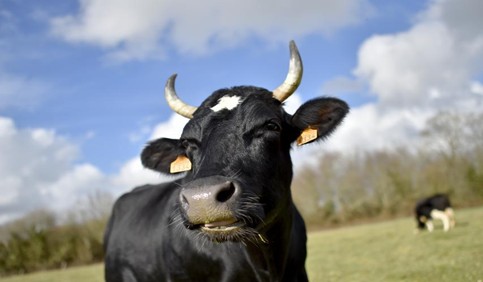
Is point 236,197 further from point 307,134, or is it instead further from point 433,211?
point 433,211

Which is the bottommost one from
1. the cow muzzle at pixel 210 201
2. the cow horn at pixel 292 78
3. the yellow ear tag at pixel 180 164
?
the cow muzzle at pixel 210 201

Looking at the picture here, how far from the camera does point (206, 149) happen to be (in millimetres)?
4090

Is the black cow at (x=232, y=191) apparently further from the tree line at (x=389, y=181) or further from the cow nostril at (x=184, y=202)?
the tree line at (x=389, y=181)

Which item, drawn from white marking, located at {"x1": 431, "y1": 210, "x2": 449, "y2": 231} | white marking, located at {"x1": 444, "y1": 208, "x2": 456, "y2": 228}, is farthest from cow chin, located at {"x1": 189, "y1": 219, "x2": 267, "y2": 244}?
white marking, located at {"x1": 444, "y1": 208, "x2": 456, "y2": 228}

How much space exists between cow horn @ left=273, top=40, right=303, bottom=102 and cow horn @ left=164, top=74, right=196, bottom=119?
101 centimetres

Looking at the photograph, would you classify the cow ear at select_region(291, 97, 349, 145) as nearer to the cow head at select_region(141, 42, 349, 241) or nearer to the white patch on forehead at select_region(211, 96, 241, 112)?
the cow head at select_region(141, 42, 349, 241)

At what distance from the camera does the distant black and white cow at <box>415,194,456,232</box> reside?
84.1 ft

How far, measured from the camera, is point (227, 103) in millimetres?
4594

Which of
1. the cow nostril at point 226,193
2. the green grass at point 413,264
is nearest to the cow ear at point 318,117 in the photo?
the cow nostril at point 226,193

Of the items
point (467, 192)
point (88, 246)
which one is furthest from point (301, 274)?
point (467, 192)

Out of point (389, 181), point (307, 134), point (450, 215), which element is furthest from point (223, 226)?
point (389, 181)

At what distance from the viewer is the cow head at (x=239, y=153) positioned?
3.50m

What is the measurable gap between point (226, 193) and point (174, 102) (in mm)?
2258

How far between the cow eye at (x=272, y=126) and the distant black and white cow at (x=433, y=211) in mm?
23457
